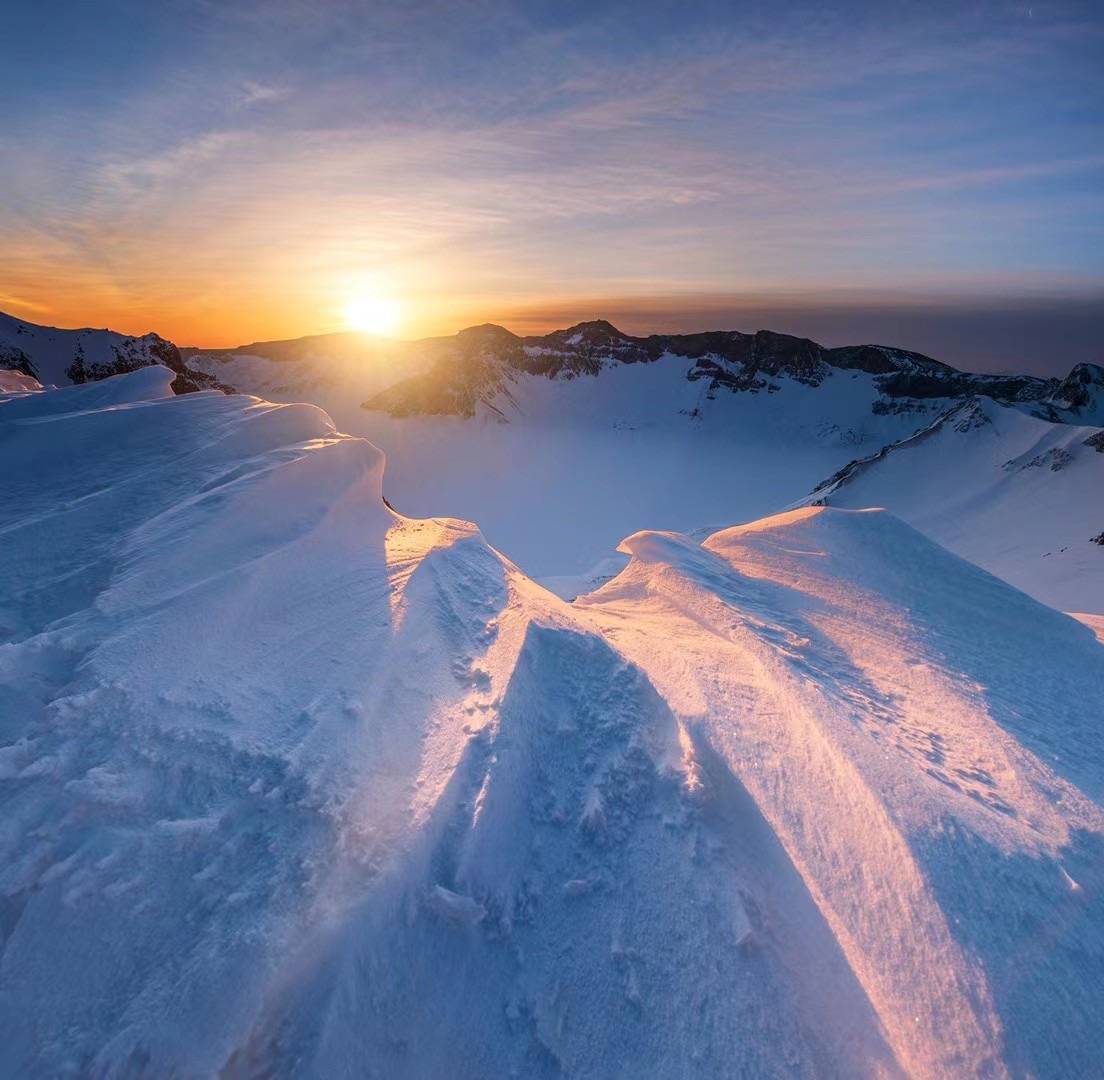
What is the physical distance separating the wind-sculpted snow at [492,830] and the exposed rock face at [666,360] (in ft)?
331

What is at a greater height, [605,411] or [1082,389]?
[1082,389]

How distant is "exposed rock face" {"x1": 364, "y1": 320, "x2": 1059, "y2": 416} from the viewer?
102 meters

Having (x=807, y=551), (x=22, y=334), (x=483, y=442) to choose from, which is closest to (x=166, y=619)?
(x=807, y=551)

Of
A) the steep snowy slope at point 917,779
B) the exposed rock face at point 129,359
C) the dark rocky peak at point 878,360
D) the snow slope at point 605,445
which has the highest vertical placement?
the exposed rock face at point 129,359

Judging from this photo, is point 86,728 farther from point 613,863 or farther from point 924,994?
point 924,994

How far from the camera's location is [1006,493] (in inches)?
1435

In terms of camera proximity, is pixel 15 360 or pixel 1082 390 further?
pixel 1082 390

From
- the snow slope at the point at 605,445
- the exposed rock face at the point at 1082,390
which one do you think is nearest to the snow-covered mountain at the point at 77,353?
the snow slope at the point at 605,445

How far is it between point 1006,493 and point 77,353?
195ft

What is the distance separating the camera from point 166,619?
556 centimetres

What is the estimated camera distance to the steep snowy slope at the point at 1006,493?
2345 cm

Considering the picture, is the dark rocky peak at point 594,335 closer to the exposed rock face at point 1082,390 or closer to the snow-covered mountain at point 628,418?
the snow-covered mountain at point 628,418

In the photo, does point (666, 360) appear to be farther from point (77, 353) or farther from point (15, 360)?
point (15, 360)

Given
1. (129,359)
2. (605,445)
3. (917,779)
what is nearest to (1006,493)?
(917,779)
